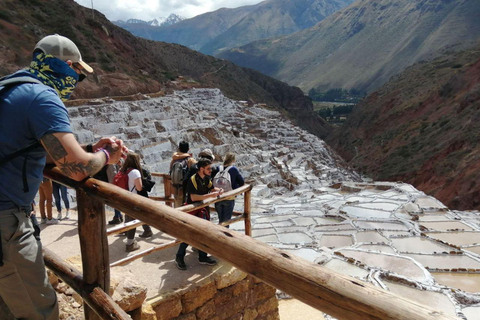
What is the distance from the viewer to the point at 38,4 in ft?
83.6

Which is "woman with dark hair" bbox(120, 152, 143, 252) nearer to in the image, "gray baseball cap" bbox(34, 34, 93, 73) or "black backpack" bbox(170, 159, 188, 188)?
"black backpack" bbox(170, 159, 188, 188)

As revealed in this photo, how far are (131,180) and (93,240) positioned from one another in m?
2.36

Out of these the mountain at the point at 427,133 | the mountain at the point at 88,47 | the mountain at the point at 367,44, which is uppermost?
the mountain at the point at 367,44

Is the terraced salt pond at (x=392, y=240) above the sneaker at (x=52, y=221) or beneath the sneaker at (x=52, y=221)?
beneath

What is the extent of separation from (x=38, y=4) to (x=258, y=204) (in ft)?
77.3

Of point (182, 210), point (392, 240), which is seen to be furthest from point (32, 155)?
point (392, 240)

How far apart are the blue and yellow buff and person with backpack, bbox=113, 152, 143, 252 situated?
91.0 inches

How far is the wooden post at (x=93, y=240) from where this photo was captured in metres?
1.80

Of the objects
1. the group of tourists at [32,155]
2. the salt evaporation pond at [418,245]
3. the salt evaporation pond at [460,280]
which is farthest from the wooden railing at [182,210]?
the salt evaporation pond at [418,245]

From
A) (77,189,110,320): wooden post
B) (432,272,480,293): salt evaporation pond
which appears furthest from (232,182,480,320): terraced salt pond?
(77,189,110,320): wooden post

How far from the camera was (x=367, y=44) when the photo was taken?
4478 inches

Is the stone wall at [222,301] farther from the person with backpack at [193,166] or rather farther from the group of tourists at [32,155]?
the group of tourists at [32,155]

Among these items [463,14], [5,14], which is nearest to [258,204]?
[5,14]

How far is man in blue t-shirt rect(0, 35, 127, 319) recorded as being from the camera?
151 centimetres
